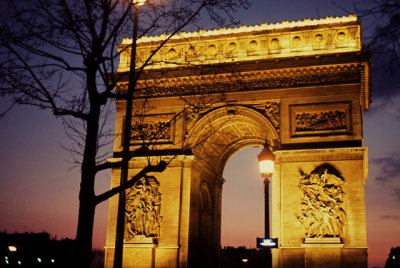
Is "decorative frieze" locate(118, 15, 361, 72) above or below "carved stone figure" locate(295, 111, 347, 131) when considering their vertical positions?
above

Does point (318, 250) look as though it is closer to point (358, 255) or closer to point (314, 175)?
point (358, 255)

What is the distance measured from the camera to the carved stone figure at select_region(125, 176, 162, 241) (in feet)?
72.6

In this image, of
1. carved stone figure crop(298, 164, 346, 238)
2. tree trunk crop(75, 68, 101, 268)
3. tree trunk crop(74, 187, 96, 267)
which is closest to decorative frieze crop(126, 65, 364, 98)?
carved stone figure crop(298, 164, 346, 238)

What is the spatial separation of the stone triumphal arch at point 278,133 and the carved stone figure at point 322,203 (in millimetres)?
38

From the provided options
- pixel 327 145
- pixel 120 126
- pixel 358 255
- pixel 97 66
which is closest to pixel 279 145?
pixel 327 145

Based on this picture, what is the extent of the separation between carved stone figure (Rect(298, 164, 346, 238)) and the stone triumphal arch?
0.04m

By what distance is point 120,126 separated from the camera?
2408cm

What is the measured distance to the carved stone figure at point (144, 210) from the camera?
22.1 meters

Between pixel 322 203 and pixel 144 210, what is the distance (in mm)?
7214

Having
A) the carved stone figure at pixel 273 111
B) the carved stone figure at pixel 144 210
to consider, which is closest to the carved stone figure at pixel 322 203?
the carved stone figure at pixel 273 111

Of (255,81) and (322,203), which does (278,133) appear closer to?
(255,81)

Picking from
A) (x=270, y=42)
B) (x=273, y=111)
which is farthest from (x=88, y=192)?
(x=270, y=42)

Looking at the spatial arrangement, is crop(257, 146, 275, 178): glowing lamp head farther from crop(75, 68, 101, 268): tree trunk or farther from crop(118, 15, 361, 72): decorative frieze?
crop(118, 15, 361, 72): decorative frieze

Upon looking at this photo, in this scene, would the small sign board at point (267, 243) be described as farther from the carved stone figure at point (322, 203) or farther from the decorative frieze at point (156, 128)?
the decorative frieze at point (156, 128)
